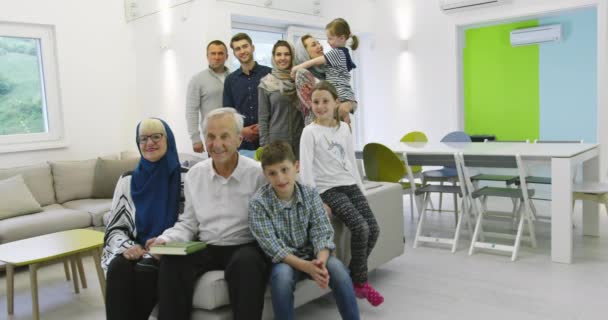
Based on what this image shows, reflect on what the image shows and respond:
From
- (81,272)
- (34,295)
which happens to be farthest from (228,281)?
(81,272)

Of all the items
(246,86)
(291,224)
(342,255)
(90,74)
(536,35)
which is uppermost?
(536,35)

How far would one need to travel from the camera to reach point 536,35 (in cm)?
823

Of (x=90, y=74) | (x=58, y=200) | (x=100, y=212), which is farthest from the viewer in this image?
(x=90, y=74)

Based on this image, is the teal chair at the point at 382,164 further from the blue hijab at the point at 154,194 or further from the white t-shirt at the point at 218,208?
the blue hijab at the point at 154,194

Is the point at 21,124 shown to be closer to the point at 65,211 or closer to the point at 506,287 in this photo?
the point at 65,211

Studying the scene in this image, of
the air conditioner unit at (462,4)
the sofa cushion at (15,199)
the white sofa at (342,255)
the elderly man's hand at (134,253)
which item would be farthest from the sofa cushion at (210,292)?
the air conditioner unit at (462,4)

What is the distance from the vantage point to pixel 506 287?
326cm

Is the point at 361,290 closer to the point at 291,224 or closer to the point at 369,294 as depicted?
the point at 369,294

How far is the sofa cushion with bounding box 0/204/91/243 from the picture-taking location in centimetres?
405

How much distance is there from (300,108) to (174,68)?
2474mm

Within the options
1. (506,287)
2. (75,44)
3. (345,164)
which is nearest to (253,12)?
(75,44)

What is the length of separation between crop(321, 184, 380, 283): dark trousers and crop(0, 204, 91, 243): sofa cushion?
2476mm

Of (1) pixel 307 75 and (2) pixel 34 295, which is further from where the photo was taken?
(1) pixel 307 75

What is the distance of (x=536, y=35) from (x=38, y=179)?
7.25m
